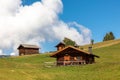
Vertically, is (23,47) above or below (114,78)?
above

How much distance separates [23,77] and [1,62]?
2982cm

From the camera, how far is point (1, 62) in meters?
75.9

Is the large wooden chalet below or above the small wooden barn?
below

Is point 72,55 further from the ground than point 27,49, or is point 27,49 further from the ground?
point 27,49

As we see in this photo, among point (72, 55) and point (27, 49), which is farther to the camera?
point (27, 49)

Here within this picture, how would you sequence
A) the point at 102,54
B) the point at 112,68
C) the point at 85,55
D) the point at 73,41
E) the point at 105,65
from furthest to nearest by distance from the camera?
the point at 73,41 < the point at 102,54 < the point at 85,55 < the point at 105,65 < the point at 112,68

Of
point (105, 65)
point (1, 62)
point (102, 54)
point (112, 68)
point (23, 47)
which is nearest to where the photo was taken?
point (112, 68)

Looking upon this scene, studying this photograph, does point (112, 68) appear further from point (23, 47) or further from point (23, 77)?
point (23, 47)

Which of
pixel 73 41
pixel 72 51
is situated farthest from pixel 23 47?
pixel 72 51

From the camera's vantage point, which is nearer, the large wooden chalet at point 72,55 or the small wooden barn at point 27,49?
the large wooden chalet at point 72,55

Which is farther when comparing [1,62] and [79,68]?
[1,62]

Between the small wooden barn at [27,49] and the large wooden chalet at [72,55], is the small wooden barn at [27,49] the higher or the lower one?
the higher one

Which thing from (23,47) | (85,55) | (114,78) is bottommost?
(114,78)

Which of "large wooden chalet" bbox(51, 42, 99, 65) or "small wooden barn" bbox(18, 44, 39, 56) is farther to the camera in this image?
"small wooden barn" bbox(18, 44, 39, 56)
